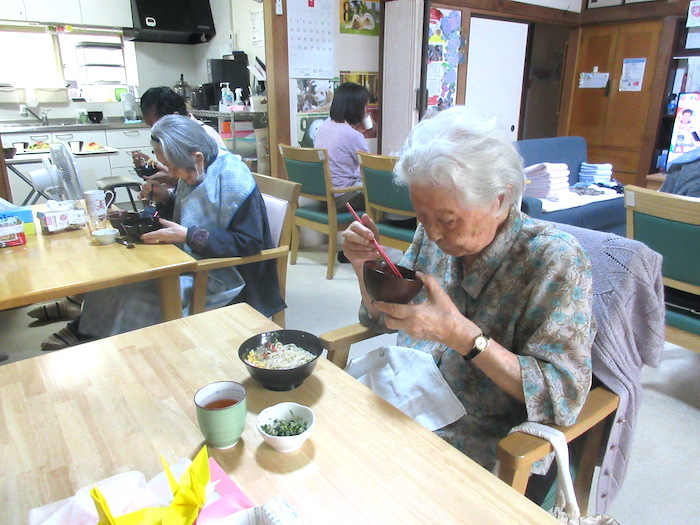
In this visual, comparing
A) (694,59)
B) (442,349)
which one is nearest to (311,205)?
(442,349)

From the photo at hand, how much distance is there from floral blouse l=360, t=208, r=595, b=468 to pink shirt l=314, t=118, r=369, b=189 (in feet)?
8.06

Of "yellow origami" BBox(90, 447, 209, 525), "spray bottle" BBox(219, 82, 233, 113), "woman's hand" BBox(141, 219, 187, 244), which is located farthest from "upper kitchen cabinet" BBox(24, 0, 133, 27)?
"yellow origami" BBox(90, 447, 209, 525)

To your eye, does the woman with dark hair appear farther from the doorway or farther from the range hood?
the range hood

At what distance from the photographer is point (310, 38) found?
3.65 meters

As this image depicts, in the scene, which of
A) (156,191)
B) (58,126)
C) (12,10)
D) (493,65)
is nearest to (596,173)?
(493,65)

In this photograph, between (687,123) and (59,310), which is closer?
(59,310)

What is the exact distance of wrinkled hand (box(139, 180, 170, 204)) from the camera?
223cm

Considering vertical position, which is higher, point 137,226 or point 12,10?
point 12,10

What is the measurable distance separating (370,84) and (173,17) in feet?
8.70

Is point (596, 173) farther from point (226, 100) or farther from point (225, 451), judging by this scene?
point (225, 451)

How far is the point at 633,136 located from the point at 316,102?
126 inches

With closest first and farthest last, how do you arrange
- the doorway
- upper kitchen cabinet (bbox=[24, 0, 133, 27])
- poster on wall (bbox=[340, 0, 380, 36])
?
poster on wall (bbox=[340, 0, 380, 36]) → the doorway → upper kitchen cabinet (bbox=[24, 0, 133, 27])

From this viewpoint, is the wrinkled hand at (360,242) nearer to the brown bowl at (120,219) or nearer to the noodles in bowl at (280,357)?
the noodles in bowl at (280,357)

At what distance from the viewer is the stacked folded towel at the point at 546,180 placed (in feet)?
10.6
